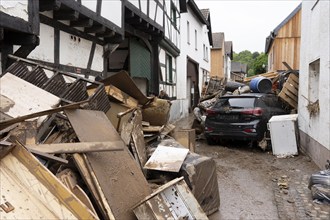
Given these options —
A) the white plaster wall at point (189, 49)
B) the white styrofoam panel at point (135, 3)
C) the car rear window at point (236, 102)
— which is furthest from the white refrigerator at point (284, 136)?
the white plaster wall at point (189, 49)

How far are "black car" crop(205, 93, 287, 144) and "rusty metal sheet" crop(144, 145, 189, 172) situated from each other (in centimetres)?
462

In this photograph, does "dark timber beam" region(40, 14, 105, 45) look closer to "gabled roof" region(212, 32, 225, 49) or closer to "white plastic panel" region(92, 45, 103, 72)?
"white plastic panel" region(92, 45, 103, 72)

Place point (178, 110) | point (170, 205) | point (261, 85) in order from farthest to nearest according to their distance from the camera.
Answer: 1. point (178, 110)
2. point (261, 85)
3. point (170, 205)

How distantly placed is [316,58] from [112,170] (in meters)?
5.75

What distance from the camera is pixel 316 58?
731 cm

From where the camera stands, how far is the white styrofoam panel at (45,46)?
5.38m

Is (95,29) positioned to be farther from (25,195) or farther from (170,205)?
(25,195)

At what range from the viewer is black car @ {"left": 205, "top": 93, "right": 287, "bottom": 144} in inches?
347

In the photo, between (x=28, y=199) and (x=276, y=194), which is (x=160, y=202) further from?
(x=276, y=194)

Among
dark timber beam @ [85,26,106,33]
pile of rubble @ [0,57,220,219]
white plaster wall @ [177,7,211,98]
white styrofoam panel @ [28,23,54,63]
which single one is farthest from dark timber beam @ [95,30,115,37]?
white plaster wall @ [177,7,211,98]

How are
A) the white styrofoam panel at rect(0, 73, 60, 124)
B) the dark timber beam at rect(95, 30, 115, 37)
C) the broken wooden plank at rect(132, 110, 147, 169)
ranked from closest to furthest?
the white styrofoam panel at rect(0, 73, 60, 124)
the broken wooden plank at rect(132, 110, 147, 169)
the dark timber beam at rect(95, 30, 115, 37)

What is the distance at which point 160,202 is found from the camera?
3307 millimetres

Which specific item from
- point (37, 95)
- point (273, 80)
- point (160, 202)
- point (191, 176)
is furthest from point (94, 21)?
point (273, 80)

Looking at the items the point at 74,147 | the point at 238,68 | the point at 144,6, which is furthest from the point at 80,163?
the point at 238,68
